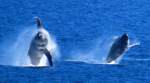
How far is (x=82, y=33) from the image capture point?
225 ft

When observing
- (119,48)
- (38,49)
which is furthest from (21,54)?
(119,48)

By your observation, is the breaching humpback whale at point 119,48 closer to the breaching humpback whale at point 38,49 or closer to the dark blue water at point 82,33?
the dark blue water at point 82,33

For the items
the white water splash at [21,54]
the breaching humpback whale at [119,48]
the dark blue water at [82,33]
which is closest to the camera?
the dark blue water at [82,33]

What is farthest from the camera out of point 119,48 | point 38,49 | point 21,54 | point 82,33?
point 82,33

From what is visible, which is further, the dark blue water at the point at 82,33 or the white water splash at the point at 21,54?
the white water splash at the point at 21,54

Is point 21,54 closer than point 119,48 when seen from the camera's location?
No

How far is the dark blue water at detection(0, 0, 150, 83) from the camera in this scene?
4741 centimetres

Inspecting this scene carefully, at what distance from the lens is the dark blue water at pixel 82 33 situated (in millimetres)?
47406

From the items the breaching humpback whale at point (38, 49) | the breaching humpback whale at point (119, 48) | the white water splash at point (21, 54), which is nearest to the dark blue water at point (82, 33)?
the white water splash at point (21, 54)

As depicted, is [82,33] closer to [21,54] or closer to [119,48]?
[21,54]

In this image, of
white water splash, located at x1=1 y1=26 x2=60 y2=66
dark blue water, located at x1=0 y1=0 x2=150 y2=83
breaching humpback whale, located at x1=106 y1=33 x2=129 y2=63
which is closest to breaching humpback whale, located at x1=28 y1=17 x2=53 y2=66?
white water splash, located at x1=1 y1=26 x2=60 y2=66

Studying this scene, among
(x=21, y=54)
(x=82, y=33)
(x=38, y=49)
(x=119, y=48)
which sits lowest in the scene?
(x=82, y=33)

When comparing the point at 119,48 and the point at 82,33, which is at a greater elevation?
the point at 119,48

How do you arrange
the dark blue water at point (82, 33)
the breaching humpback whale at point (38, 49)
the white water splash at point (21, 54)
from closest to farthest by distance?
1. the dark blue water at point (82, 33)
2. the breaching humpback whale at point (38, 49)
3. the white water splash at point (21, 54)
